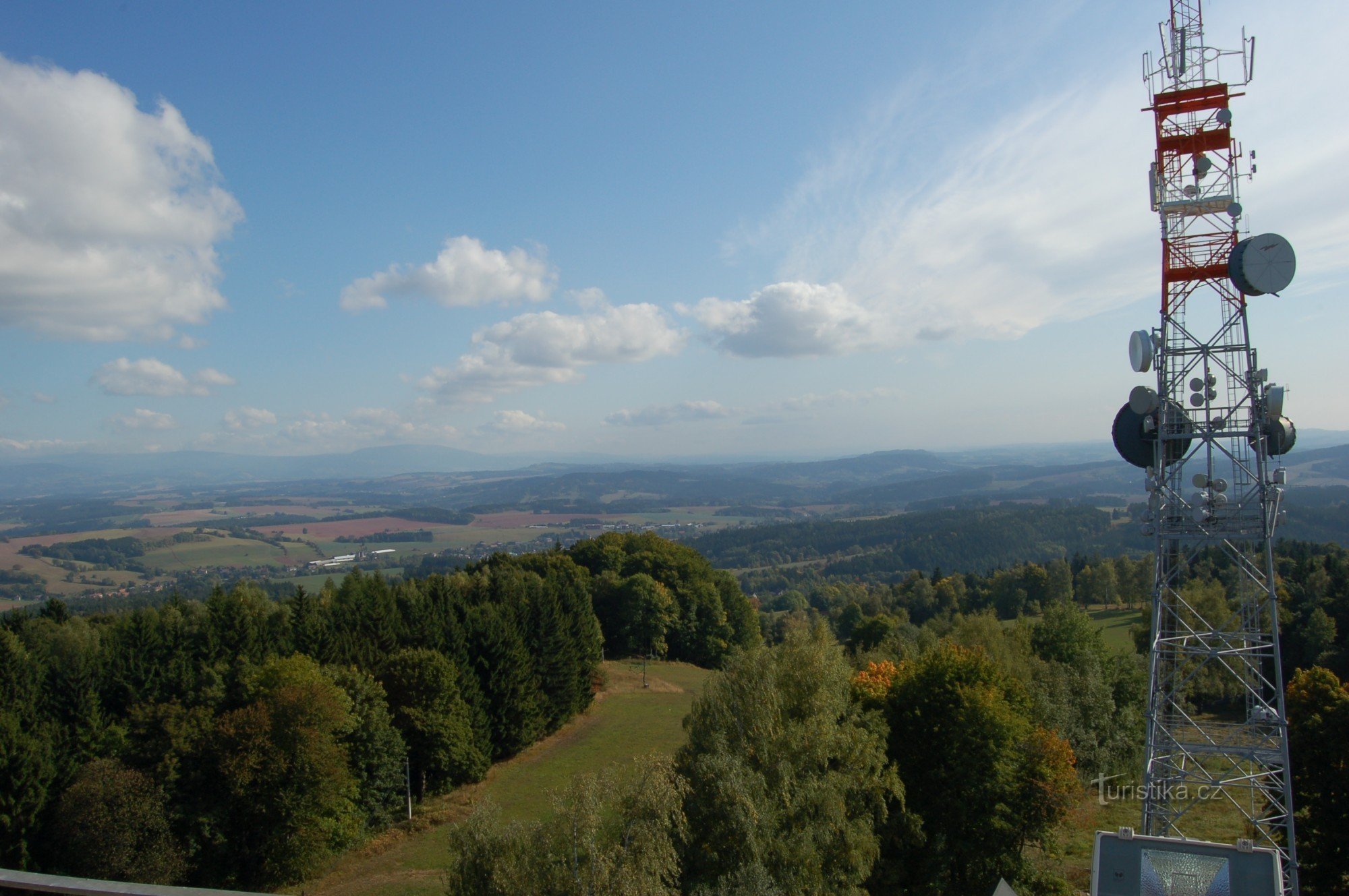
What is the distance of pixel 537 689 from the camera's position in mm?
36500

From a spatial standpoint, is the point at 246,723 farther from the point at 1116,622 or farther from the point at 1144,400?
the point at 1116,622

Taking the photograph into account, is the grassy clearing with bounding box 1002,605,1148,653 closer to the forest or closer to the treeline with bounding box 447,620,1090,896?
the forest

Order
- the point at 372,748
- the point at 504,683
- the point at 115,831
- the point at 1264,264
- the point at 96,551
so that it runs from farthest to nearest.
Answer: the point at 96,551 → the point at 504,683 → the point at 372,748 → the point at 115,831 → the point at 1264,264

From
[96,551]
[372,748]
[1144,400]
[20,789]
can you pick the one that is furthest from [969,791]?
[96,551]

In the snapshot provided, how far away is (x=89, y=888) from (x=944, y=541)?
161009 millimetres

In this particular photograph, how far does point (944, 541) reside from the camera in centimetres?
15300

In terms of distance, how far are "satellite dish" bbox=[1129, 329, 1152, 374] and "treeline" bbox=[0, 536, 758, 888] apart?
24225mm

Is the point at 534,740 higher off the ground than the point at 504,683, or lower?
lower

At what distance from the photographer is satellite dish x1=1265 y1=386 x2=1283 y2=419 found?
523 inches

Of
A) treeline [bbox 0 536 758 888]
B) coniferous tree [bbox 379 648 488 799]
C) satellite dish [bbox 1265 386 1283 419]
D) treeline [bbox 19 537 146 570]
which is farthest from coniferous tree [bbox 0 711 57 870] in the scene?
treeline [bbox 19 537 146 570]

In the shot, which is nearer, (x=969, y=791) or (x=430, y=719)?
(x=969, y=791)

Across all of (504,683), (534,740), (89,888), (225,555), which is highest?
(89,888)

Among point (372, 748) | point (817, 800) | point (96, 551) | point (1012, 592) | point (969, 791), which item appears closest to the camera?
point (817, 800)

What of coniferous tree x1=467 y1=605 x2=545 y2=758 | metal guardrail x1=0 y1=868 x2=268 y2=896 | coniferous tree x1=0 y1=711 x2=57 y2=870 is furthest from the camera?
coniferous tree x1=467 y1=605 x2=545 y2=758
